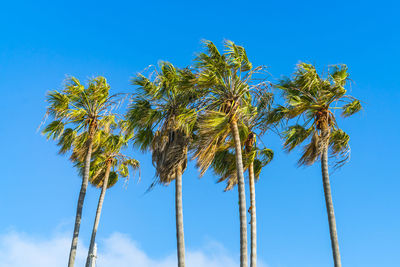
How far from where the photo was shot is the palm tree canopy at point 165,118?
Result: 16.5m

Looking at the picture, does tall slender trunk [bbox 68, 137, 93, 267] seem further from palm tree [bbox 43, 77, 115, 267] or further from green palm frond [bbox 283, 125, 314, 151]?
green palm frond [bbox 283, 125, 314, 151]

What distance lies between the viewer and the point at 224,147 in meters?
18.1

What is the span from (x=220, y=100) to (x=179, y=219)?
15.1 feet

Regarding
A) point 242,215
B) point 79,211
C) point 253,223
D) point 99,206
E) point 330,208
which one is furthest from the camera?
point 99,206

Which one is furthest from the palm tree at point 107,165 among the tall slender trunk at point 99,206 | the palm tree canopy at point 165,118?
the palm tree canopy at point 165,118

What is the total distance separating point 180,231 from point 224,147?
4.17 metres

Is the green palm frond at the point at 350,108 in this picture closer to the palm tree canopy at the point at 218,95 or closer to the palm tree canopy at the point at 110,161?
the palm tree canopy at the point at 218,95

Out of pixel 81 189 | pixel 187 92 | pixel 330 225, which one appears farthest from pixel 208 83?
pixel 81 189

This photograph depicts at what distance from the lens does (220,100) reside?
52.7 ft

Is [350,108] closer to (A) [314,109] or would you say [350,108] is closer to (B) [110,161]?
(A) [314,109]

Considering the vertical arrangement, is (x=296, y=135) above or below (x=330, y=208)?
above

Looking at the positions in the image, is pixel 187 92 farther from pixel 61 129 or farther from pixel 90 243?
pixel 90 243

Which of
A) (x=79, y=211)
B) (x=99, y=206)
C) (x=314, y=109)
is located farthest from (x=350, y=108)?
(x=99, y=206)

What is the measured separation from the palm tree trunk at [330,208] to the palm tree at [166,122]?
5080 millimetres
